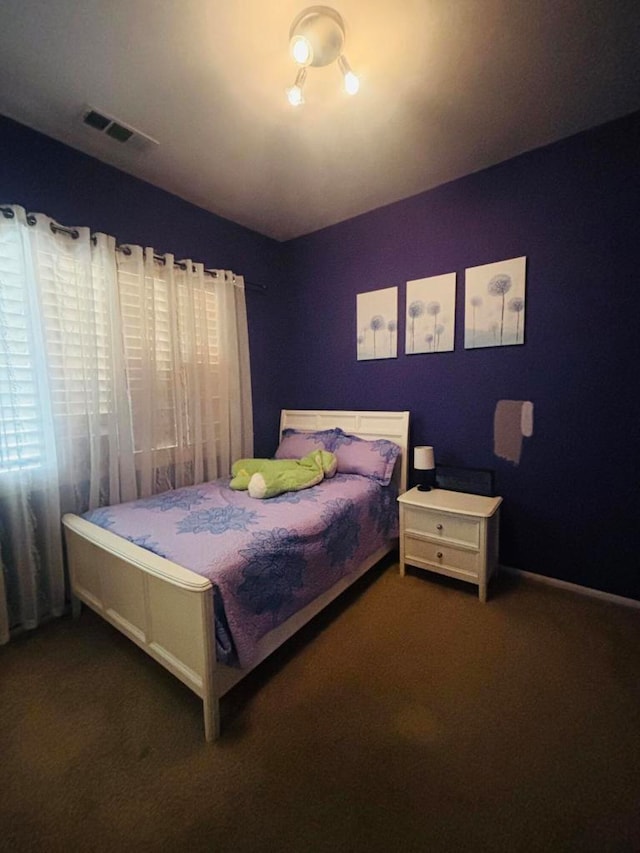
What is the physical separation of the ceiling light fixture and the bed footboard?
1927mm

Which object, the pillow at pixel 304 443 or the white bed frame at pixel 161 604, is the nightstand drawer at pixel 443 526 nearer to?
the white bed frame at pixel 161 604

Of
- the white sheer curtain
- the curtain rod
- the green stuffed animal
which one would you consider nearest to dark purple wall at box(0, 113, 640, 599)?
the curtain rod

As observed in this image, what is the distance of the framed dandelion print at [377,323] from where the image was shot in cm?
264

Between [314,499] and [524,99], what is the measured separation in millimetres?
2278

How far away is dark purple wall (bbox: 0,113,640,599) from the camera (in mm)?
1852

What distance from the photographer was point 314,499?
200cm

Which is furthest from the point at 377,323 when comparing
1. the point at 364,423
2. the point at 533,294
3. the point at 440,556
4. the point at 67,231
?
the point at 67,231

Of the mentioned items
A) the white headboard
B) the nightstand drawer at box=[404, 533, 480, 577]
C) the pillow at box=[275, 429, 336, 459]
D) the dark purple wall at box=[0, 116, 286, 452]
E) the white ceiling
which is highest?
the white ceiling

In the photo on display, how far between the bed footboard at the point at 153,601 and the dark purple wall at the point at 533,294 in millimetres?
1806

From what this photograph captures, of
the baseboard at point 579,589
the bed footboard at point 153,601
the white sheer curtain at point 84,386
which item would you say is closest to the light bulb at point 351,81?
the white sheer curtain at point 84,386

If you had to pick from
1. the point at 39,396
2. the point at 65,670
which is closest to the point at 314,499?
the point at 65,670

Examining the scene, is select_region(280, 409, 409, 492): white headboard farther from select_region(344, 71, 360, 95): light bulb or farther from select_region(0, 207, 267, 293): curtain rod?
select_region(344, 71, 360, 95): light bulb

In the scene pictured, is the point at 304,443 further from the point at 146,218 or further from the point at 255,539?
the point at 146,218

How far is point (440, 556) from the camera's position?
2111mm
